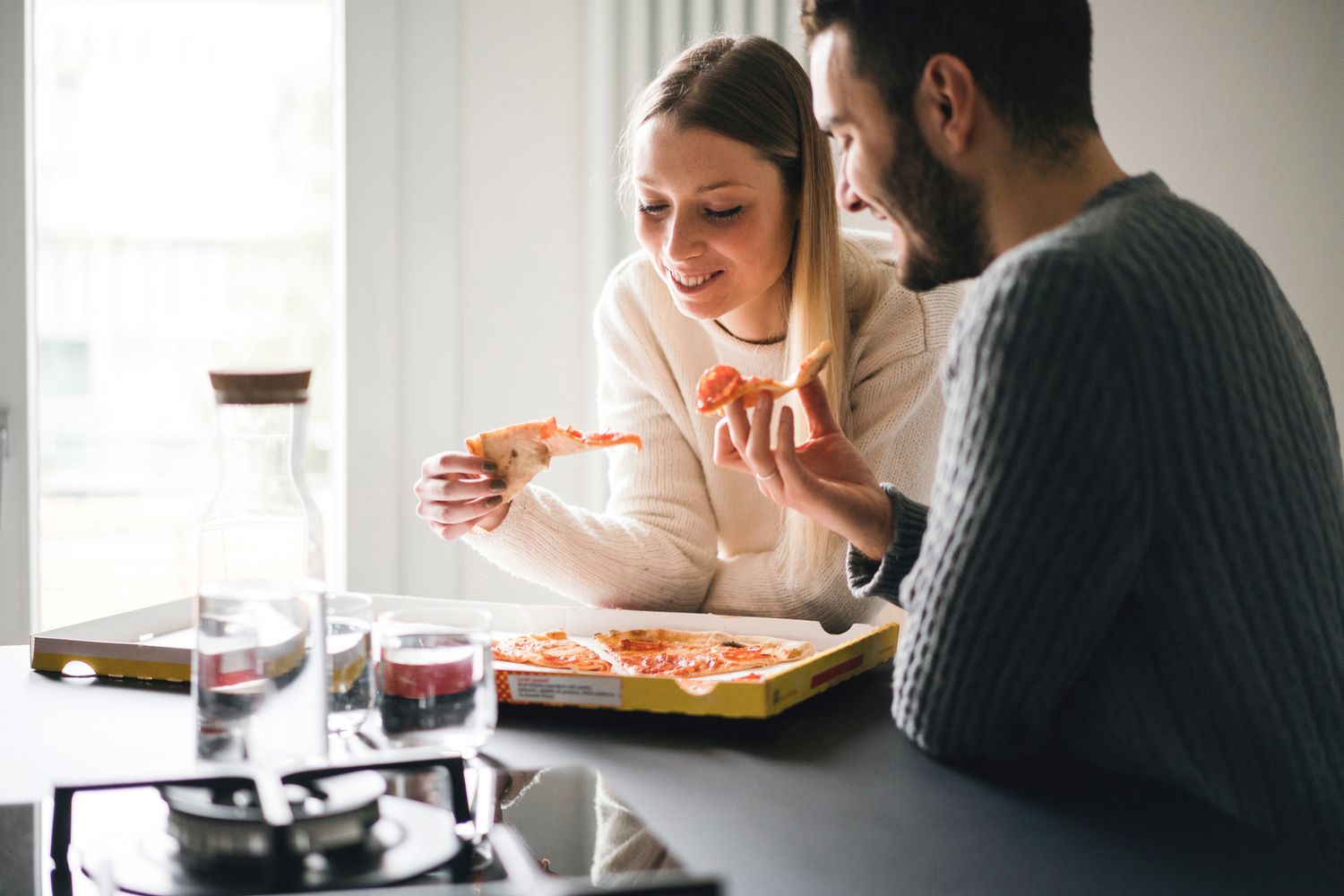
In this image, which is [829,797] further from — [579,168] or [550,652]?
[579,168]

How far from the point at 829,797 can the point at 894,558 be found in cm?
48

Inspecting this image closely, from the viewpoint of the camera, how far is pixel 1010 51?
1246 mm

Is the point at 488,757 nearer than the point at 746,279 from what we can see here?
Yes

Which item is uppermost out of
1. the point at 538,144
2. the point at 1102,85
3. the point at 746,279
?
the point at 1102,85

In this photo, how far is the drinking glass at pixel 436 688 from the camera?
107cm

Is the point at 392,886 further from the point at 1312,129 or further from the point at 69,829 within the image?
the point at 1312,129

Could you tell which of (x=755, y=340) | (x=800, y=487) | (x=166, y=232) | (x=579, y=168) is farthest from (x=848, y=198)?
(x=166, y=232)

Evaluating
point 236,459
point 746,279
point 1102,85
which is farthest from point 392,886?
point 1102,85

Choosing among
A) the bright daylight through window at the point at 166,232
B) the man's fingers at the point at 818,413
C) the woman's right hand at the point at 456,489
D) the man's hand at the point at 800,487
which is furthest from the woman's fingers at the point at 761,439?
the bright daylight through window at the point at 166,232

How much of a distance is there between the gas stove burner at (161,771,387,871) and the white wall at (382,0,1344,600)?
8.30ft

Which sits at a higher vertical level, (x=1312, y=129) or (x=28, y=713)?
(x=1312, y=129)

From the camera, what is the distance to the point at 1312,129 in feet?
11.9

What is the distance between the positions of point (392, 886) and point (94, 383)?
3.94m

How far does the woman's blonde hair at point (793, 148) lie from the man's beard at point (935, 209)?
64cm
